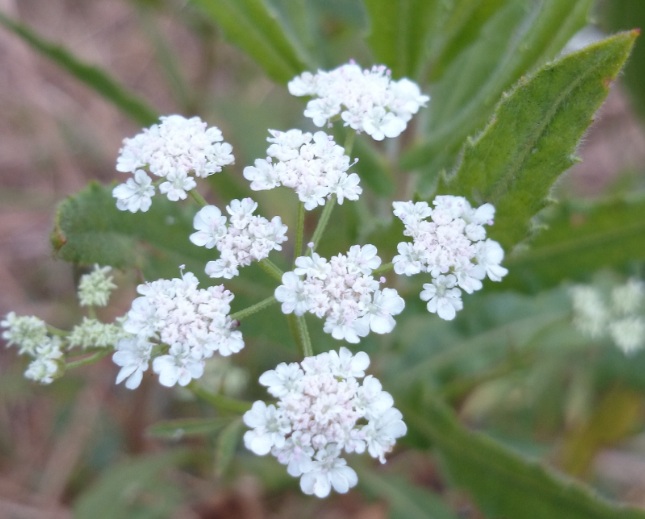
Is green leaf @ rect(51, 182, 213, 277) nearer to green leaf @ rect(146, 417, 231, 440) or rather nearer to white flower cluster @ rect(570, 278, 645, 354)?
green leaf @ rect(146, 417, 231, 440)

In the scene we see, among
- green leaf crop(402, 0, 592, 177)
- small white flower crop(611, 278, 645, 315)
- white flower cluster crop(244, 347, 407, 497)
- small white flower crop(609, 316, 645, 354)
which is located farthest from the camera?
small white flower crop(611, 278, 645, 315)

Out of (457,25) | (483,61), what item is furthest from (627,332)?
(457,25)

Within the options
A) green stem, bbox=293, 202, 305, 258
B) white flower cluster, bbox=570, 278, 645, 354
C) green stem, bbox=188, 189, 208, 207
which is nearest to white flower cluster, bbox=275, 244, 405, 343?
green stem, bbox=293, 202, 305, 258

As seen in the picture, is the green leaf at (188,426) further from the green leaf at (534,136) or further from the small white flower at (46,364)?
the green leaf at (534,136)

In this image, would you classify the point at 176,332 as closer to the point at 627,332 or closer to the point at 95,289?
the point at 95,289

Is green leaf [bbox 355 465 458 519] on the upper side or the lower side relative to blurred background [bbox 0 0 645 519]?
lower

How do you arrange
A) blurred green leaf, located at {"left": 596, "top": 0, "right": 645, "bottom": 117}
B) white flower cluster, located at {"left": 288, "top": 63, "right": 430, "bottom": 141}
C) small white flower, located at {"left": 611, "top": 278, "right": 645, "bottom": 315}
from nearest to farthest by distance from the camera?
white flower cluster, located at {"left": 288, "top": 63, "right": 430, "bottom": 141} < small white flower, located at {"left": 611, "top": 278, "right": 645, "bottom": 315} < blurred green leaf, located at {"left": 596, "top": 0, "right": 645, "bottom": 117}

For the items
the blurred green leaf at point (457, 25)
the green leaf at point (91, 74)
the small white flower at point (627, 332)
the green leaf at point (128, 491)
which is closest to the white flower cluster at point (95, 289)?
the green leaf at point (91, 74)
